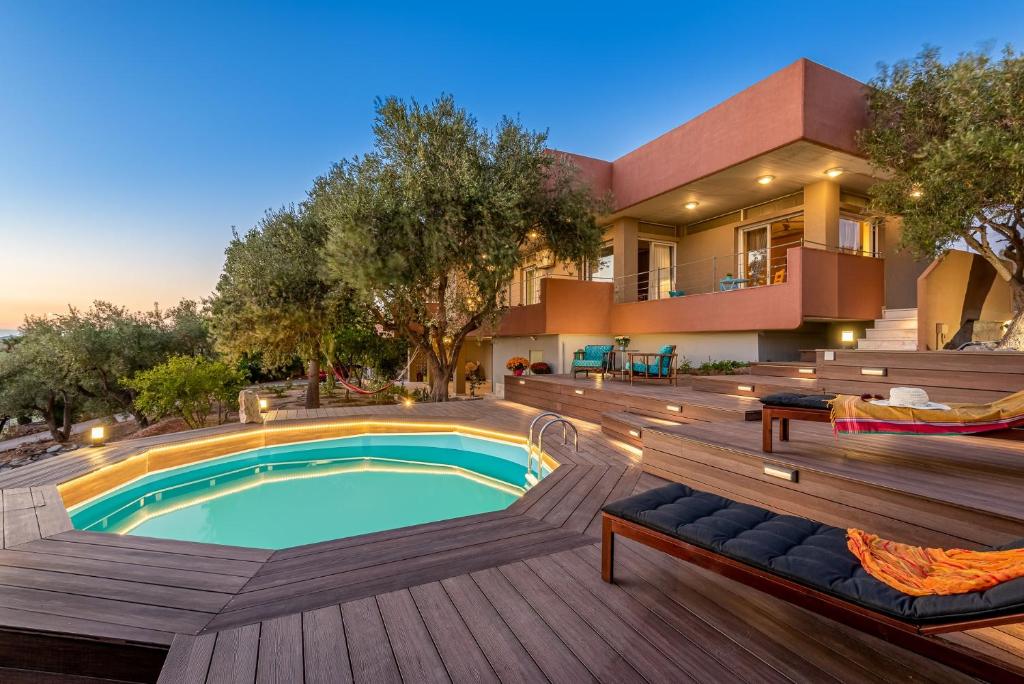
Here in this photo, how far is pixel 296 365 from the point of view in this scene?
21094mm

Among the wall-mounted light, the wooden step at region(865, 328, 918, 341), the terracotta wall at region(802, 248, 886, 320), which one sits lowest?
the wall-mounted light

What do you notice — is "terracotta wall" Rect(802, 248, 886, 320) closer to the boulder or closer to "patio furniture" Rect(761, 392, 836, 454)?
"patio furniture" Rect(761, 392, 836, 454)

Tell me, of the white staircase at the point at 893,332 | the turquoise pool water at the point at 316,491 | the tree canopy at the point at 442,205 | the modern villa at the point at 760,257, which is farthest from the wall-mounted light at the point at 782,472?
the tree canopy at the point at 442,205

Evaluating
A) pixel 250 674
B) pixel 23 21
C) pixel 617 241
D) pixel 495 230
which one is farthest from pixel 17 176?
pixel 250 674

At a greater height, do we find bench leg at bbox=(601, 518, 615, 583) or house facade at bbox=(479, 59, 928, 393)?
Result: house facade at bbox=(479, 59, 928, 393)

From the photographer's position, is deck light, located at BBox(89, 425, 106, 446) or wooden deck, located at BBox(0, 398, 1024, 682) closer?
wooden deck, located at BBox(0, 398, 1024, 682)

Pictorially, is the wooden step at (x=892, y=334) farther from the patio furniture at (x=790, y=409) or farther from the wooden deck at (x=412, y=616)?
the wooden deck at (x=412, y=616)

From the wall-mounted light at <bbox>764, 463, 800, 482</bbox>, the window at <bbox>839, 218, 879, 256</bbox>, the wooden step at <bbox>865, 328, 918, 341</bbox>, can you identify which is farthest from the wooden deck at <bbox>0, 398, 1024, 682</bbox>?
the window at <bbox>839, 218, 879, 256</bbox>

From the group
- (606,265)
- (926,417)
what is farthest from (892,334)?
(926,417)

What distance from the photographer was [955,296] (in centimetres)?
815

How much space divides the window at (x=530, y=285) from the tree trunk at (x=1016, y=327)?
9.14 metres

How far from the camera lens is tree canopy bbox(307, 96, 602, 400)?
9016 mm

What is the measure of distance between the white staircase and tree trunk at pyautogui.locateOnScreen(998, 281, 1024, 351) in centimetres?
107

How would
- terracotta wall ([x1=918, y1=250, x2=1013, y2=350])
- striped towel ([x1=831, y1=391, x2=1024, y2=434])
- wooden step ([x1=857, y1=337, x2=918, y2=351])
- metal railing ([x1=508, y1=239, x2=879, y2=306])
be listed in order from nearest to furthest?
striped towel ([x1=831, y1=391, x2=1024, y2=434])
terracotta wall ([x1=918, y1=250, x2=1013, y2=350])
wooden step ([x1=857, y1=337, x2=918, y2=351])
metal railing ([x1=508, y1=239, x2=879, y2=306])
